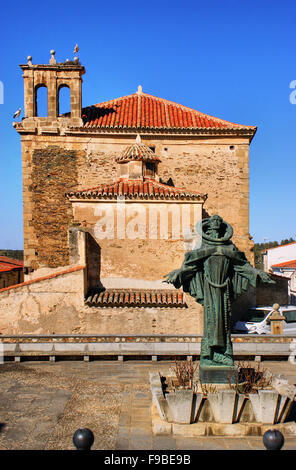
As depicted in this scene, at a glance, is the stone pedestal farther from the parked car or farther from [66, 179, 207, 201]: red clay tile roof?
Answer: [66, 179, 207, 201]: red clay tile roof

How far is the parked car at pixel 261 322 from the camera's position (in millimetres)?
16003


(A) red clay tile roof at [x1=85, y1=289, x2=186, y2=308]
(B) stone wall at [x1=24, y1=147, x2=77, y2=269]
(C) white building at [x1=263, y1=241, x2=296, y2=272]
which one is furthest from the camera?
(C) white building at [x1=263, y1=241, x2=296, y2=272]

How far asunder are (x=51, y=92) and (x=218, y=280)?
15.6 metres

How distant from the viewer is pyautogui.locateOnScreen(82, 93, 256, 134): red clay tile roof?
20.4m

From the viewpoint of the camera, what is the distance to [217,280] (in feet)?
23.4

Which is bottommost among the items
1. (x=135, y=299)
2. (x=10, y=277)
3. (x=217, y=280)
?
(x=10, y=277)

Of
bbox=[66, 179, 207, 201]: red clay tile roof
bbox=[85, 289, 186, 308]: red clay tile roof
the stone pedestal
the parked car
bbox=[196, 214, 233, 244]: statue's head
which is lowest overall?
the parked car

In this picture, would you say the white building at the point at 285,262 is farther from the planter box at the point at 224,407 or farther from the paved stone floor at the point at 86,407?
the planter box at the point at 224,407

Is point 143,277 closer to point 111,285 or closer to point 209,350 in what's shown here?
point 111,285

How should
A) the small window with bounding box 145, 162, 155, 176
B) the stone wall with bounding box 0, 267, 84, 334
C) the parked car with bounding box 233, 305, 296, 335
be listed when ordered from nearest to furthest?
the stone wall with bounding box 0, 267, 84, 334 < the parked car with bounding box 233, 305, 296, 335 < the small window with bounding box 145, 162, 155, 176

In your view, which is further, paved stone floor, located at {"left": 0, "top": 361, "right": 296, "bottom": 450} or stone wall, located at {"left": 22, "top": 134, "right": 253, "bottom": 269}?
stone wall, located at {"left": 22, "top": 134, "right": 253, "bottom": 269}

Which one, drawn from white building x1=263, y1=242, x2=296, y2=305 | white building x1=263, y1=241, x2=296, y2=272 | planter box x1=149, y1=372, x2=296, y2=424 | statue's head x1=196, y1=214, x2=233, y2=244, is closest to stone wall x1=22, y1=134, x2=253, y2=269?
statue's head x1=196, y1=214, x2=233, y2=244

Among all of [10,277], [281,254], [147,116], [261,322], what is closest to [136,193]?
[261,322]

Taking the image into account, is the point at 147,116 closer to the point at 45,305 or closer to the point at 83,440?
the point at 45,305
